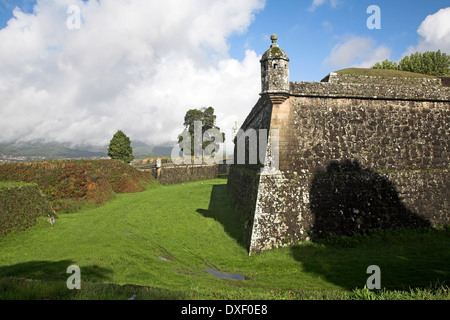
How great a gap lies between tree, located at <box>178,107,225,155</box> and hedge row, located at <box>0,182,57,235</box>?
43.4m

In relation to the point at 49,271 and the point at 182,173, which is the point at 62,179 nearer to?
the point at 49,271

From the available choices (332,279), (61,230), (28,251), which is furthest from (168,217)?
(332,279)

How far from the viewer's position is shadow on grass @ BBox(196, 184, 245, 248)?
14312 mm

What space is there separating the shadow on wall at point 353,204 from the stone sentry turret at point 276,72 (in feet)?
15.0

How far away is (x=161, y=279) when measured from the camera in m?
8.27

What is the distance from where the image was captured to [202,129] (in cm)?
6194

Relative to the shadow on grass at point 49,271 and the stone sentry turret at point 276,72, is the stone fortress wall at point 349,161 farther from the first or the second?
the shadow on grass at point 49,271

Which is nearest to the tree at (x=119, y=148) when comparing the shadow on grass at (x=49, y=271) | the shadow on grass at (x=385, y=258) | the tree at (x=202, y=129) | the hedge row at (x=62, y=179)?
the tree at (x=202, y=129)

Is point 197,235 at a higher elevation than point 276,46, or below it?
below

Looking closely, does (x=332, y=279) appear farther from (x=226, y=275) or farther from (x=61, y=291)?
(x=61, y=291)

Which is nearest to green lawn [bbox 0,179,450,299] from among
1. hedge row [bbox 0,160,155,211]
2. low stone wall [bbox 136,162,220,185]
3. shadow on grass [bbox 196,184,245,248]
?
shadow on grass [bbox 196,184,245,248]

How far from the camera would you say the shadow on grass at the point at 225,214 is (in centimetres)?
1431
